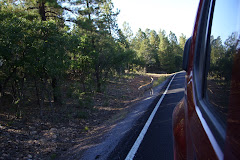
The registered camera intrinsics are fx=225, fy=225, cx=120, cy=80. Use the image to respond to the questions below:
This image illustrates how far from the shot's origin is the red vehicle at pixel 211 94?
2.91 feet

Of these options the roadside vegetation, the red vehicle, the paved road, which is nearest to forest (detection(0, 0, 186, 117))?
the roadside vegetation

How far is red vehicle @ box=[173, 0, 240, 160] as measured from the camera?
2.91ft

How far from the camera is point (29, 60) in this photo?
9.47m

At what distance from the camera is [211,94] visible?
→ 52.9 inches

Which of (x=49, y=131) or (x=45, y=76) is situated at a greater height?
(x=45, y=76)

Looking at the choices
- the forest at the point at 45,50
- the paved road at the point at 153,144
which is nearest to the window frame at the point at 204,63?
the paved road at the point at 153,144

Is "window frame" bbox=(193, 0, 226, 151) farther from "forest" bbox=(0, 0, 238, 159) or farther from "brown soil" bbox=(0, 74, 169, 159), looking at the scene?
"brown soil" bbox=(0, 74, 169, 159)

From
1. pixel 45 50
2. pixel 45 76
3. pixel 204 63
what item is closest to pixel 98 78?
pixel 45 76

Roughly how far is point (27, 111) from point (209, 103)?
1181 centimetres

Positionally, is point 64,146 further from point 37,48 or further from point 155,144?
point 37,48

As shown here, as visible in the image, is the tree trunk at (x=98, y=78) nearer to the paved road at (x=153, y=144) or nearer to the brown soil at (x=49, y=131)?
the brown soil at (x=49, y=131)

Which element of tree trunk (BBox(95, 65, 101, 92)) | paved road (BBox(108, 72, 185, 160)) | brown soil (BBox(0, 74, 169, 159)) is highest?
tree trunk (BBox(95, 65, 101, 92))

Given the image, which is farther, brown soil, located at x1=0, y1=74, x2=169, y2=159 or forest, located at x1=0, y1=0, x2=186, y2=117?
forest, located at x1=0, y1=0, x2=186, y2=117

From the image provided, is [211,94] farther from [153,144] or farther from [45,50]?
[45,50]
